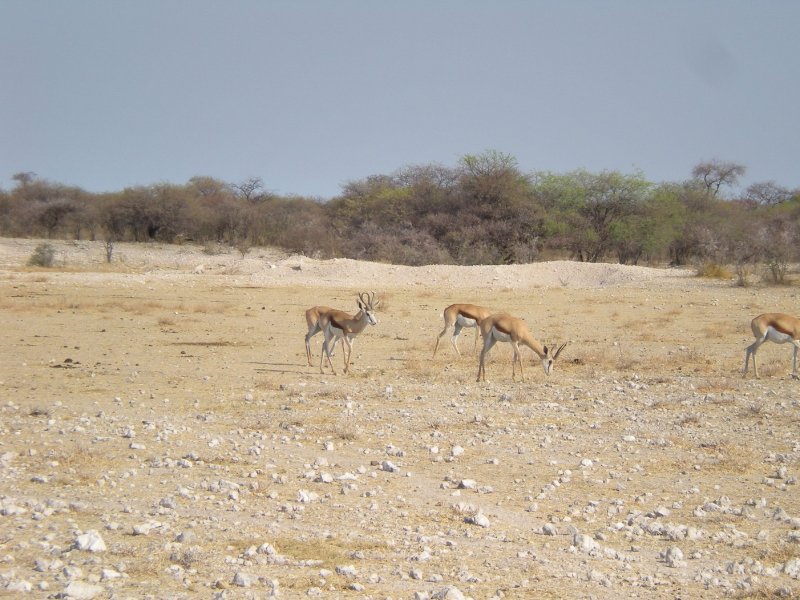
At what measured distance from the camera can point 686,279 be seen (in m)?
34.8

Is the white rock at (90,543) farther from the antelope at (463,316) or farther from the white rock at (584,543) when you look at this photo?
the antelope at (463,316)

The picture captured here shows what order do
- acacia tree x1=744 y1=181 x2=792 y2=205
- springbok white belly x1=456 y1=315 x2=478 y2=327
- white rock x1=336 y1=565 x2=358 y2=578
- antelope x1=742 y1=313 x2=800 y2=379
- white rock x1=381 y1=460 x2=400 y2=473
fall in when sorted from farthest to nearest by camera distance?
acacia tree x1=744 y1=181 x2=792 y2=205 → springbok white belly x1=456 y1=315 x2=478 y2=327 → antelope x1=742 y1=313 x2=800 y2=379 → white rock x1=381 y1=460 x2=400 y2=473 → white rock x1=336 y1=565 x2=358 y2=578

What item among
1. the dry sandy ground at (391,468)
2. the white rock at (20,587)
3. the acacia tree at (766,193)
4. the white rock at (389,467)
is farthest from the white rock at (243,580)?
the acacia tree at (766,193)

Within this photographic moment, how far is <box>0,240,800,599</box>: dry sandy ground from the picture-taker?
6.12 m

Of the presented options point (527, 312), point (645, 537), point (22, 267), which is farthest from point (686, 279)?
point (645, 537)

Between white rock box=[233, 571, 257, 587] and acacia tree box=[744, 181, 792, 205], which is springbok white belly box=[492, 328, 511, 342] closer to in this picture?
white rock box=[233, 571, 257, 587]

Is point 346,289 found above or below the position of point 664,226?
below

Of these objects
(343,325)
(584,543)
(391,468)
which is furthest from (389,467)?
(343,325)

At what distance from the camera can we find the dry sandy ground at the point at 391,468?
6125mm

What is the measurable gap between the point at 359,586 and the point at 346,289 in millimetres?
26313

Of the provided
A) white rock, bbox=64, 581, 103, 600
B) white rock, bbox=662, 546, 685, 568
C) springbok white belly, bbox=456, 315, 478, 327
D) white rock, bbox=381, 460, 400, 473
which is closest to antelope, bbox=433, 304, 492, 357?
springbok white belly, bbox=456, 315, 478, 327

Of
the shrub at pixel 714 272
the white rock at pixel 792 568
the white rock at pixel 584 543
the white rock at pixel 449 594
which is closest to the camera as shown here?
the white rock at pixel 449 594

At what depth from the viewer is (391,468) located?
8.88 metres

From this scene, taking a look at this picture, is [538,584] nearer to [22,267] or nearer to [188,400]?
[188,400]
